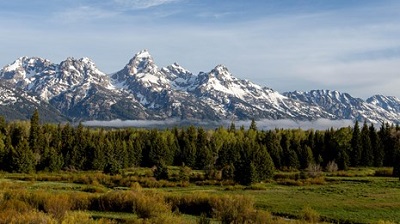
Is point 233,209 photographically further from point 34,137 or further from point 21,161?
point 34,137

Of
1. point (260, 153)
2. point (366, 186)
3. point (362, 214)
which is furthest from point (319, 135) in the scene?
point (362, 214)

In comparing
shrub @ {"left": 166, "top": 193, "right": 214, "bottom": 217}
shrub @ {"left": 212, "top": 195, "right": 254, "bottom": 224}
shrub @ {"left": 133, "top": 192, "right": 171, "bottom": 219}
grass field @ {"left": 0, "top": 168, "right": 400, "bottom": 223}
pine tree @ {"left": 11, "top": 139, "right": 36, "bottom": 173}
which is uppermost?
shrub @ {"left": 212, "top": 195, "right": 254, "bottom": 224}

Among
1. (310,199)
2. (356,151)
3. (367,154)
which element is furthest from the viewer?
(356,151)

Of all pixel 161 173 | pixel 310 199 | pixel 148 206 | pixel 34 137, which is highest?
pixel 34 137

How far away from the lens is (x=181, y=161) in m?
133

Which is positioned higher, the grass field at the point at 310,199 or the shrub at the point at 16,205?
the shrub at the point at 16,205

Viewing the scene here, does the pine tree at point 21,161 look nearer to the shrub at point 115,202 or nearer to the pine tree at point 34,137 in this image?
the pine tree at point 34,137

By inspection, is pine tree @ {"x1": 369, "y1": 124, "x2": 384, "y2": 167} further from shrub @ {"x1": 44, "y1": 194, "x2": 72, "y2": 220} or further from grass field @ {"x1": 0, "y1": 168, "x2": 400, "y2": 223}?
shrub @ {"x1": 44, "y1": 194, "x2": 72, "y2": 220}

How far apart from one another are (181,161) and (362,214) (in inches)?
3787

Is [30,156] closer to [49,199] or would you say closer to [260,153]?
[260,153]

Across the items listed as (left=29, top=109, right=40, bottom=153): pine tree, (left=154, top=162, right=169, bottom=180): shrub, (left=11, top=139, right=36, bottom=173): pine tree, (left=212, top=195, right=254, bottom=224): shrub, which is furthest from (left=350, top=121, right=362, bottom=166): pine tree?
(left=212, top=195, right=254, bottom=224): shrub

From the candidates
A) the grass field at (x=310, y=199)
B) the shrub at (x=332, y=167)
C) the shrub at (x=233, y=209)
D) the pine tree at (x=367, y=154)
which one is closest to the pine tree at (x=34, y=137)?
the grass field at (x=310, y=199)

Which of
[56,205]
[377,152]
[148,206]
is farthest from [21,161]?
[377,152]

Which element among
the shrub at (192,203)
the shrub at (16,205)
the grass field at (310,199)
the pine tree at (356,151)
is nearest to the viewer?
the shrub at (16,205)
